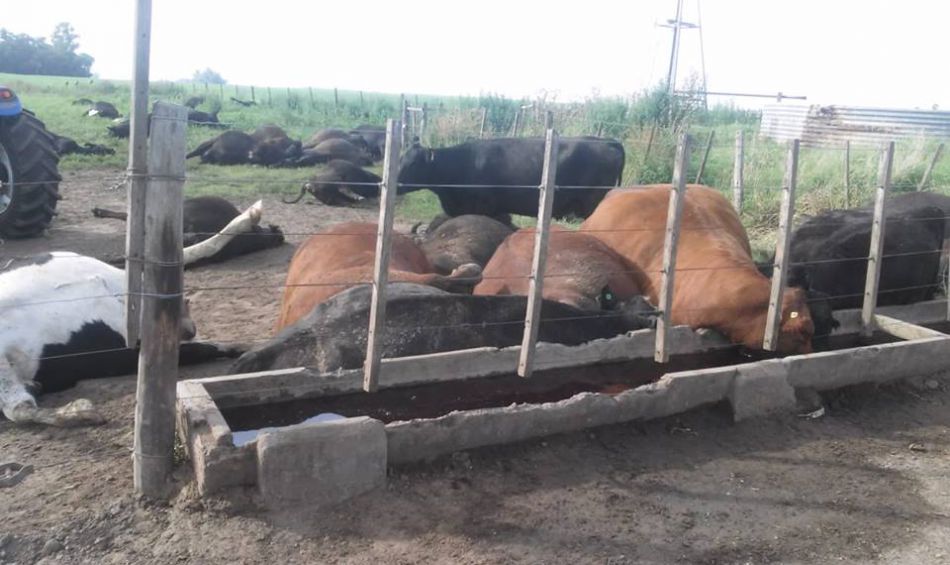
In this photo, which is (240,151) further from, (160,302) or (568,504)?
(568,504)

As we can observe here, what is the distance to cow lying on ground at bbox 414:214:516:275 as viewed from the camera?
8171 mm

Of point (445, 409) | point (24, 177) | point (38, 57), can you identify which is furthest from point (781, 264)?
point (38, 57)

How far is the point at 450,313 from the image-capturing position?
17.6 feet

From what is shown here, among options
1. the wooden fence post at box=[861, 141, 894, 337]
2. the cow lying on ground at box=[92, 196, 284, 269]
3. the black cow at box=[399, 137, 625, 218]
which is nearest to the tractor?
the cow lying on ground at box=[92, 196, 284, 269]

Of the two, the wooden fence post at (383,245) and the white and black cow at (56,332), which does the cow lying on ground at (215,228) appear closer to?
the white and black cow at (56,332)

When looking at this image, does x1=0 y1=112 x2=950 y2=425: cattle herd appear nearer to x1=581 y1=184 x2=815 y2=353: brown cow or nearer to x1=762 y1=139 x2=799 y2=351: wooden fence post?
x1=581 y1=184 x2=815 y2=353: brown cow

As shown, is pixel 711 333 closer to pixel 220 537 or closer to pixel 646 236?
pixel 646 236

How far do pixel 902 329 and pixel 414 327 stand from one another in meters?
4.13

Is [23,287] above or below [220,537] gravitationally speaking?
above

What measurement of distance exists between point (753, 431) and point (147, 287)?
3.57 m

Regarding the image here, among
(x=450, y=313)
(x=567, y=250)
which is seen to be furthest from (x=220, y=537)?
(x=567, y=250)

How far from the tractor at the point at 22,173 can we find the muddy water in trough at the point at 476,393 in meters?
6.78

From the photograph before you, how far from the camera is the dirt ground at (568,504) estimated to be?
3.54m

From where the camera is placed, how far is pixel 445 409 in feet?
16.7
